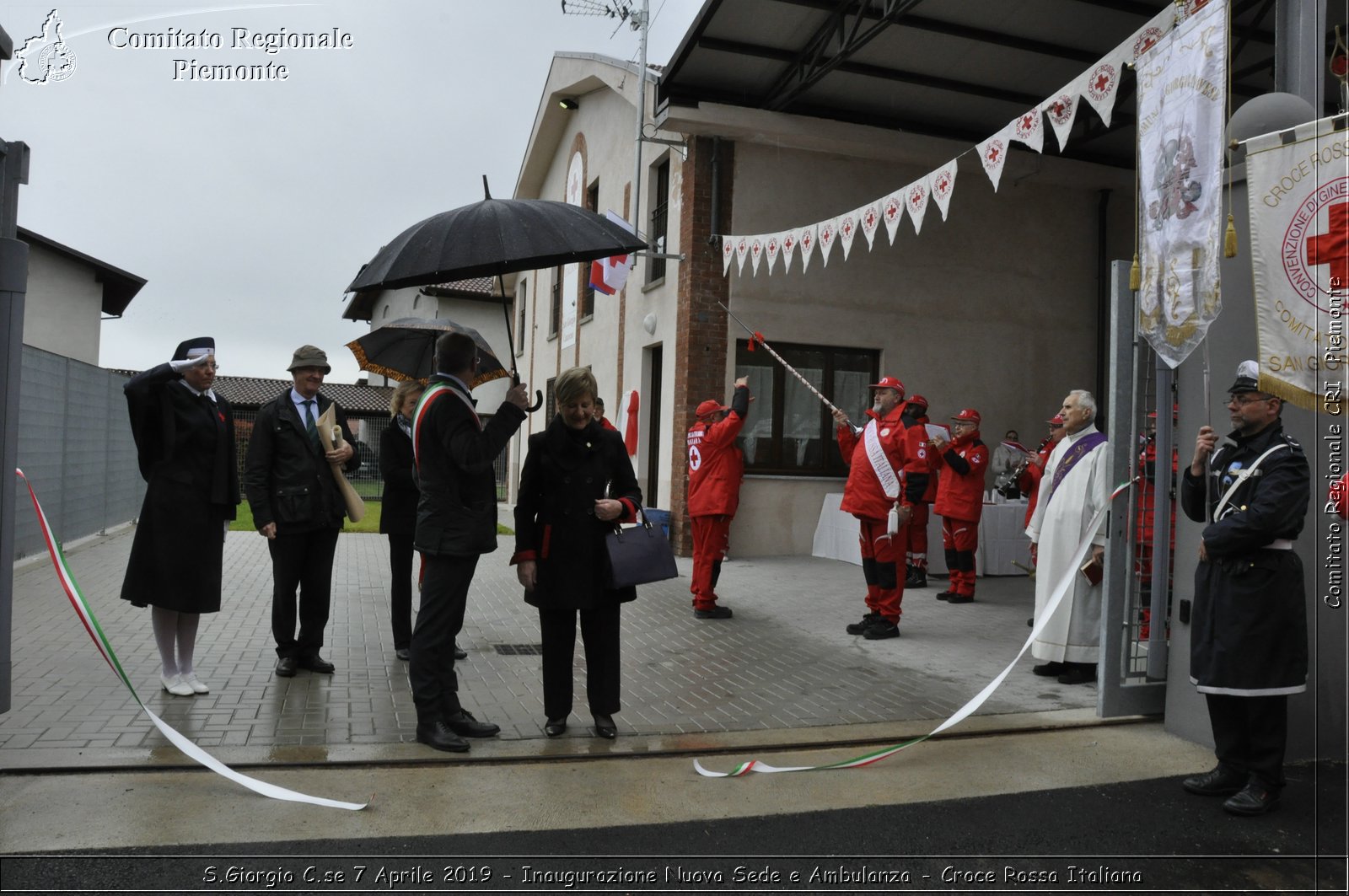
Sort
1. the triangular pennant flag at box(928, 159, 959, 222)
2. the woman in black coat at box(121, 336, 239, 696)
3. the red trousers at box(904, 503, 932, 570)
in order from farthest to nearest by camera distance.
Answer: the red trousers at box(904, 503, 932, 570), the triangular pennant flag at box(928, 159, 959, 222), the woman in black coat at box(121, 336, 239, 696)

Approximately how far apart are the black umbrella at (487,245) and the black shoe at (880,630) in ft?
13.6

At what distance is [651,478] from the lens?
50.5 feet

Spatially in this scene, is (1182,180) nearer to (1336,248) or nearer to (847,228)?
(1336,248)


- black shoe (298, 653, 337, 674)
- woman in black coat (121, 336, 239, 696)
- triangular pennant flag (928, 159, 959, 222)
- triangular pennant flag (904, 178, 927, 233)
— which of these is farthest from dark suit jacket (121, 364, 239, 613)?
triangular pennant flag (904, 178, 927, 233)

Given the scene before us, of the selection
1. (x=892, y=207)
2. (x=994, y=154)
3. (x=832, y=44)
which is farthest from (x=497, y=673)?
(x=832, y=44)

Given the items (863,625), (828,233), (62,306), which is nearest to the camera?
(863,625)

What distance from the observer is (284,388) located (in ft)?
158

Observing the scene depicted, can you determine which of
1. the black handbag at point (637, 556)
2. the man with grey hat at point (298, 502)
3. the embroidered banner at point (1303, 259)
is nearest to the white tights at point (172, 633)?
the man with grey hat at point (298, 502)

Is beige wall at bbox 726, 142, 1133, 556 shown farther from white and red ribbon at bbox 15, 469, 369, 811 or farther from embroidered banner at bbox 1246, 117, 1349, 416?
white and red ribbon at bbox 15, 469, 369, 811

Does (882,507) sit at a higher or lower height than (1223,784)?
higher

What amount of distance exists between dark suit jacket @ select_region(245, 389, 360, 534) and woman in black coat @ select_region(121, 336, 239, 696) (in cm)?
31

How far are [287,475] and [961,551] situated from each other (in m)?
6.84

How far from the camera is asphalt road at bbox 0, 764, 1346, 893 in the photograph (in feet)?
10.9

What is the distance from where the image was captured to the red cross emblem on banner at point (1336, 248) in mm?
4016
